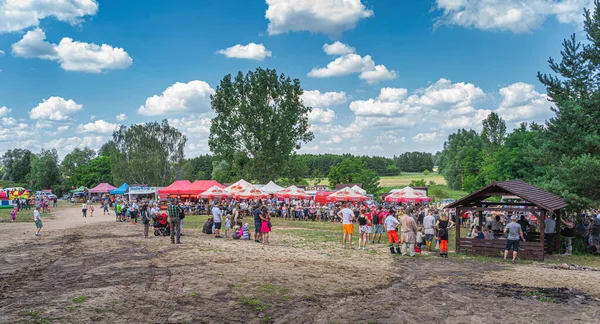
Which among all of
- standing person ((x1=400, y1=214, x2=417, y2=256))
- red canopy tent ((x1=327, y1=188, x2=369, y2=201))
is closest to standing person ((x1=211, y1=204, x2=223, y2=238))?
standing person ((x1=400, y1=214, x2=417, y2=256))

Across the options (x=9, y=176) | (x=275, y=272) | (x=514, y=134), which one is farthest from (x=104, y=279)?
(x=9, y=176)

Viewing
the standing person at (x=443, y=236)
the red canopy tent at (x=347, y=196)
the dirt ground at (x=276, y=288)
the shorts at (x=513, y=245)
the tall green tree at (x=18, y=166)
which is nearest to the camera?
the dirt ground at (x=276, y=288)

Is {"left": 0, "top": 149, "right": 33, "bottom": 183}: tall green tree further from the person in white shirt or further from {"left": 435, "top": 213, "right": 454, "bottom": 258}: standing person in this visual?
{"left": 435, "top": 213, "right": 454, "bottom": 258}: standing person

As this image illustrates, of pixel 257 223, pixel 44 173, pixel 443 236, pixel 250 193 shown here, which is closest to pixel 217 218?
pixel 257 223

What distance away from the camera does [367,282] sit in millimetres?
10852

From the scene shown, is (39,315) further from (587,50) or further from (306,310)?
(587,50)

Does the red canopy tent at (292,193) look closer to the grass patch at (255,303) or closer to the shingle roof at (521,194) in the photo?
the shingle roof at (521,194)

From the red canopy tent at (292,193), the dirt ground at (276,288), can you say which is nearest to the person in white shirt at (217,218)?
the dirt ground at (276,288)

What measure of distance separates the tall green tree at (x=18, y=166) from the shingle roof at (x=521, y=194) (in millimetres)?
108722

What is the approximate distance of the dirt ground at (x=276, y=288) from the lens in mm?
7988

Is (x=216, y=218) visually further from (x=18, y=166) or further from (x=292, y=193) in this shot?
(x=18, y=166)

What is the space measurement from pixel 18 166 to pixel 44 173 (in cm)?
1955

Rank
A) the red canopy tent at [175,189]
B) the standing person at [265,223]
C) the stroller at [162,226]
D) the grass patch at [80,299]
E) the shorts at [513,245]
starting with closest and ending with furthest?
1. the grass patch at [80,299]
2. the shorts at [513,245]
3. the standing person at [265,223]
4. the stroller at [162,226]
5. the red canopy tent at [175,189]

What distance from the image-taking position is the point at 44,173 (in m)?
90.8
